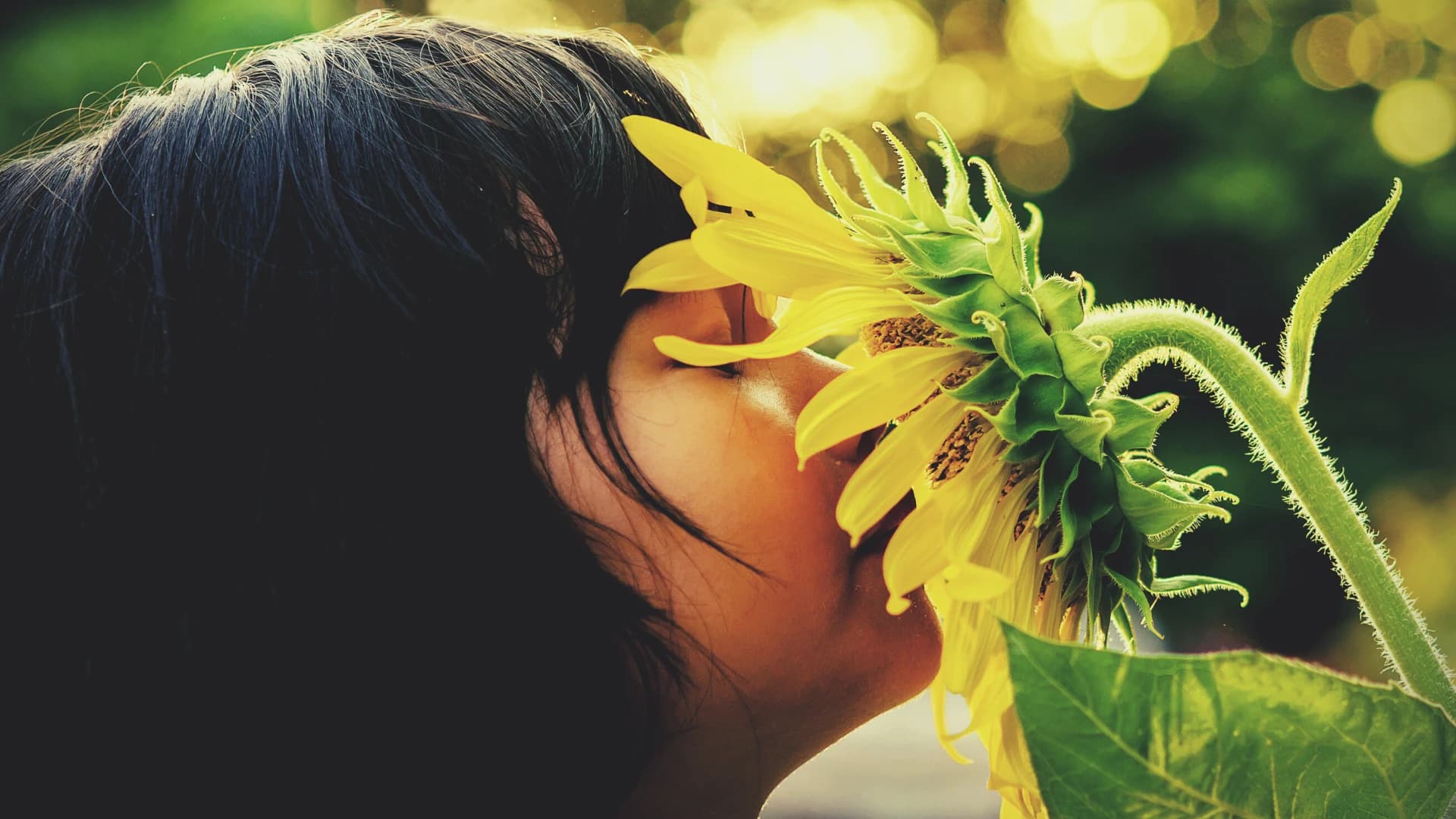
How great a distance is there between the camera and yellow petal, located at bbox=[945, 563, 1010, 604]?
0.53 meters

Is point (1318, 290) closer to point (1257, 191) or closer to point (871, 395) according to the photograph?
point (871, 395)

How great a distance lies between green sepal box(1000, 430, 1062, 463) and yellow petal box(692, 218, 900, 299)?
10 centimetres

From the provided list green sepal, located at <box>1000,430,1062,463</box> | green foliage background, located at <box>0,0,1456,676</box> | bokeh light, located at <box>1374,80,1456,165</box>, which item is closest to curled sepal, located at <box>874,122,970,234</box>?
green sepal, located at <box>1000,430,1062,463</box>

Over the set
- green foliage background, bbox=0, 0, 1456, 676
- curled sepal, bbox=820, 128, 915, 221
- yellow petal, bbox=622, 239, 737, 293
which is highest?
curled sepal, bbox=820, 128, 915, 221

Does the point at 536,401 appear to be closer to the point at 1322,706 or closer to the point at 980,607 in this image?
the point at 980,607

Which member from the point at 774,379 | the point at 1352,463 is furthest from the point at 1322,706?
the point at 1352,463

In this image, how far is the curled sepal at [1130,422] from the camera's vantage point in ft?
1.92

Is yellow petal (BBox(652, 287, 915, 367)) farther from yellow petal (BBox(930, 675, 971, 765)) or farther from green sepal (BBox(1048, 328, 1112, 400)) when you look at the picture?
yellow petal (BBox(930, 675, 971, 765))

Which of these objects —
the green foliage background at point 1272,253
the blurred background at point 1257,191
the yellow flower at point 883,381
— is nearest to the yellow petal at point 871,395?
the yellow flower at point 883,381

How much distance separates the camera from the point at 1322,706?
456mm

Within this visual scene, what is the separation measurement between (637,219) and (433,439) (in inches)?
6.4

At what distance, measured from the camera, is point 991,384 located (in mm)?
581

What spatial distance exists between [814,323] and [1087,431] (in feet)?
0.43

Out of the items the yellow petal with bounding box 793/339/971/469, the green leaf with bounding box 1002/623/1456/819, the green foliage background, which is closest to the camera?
the green leaf with bounding box 1002/623/1456/819
